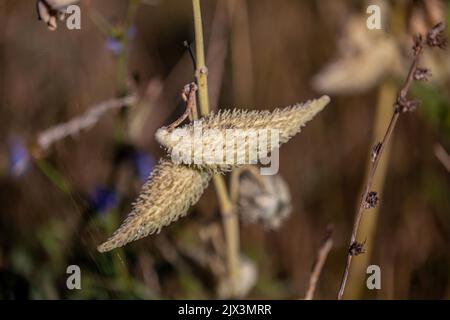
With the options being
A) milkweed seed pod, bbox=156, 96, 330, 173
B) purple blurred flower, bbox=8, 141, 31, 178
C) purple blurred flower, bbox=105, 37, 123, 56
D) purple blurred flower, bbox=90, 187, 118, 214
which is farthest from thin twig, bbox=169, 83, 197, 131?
purple blurred flower, bbox=8, 141, 31, 178

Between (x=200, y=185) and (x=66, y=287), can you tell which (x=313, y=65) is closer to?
(x=66, y=287)

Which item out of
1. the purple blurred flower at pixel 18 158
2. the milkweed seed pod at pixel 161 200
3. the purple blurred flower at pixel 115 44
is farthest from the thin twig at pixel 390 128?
the purple blurred flower at pixel 18 158

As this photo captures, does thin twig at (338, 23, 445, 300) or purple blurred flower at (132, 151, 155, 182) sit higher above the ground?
purple blurred flower at (132, 151, 155, 182)

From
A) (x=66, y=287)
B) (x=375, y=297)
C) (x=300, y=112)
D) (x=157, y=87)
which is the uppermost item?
(x=157, y=87)

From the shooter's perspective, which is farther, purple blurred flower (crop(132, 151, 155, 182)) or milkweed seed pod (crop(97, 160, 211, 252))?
purple blurred flower (crop(132, 151, 155, 182))

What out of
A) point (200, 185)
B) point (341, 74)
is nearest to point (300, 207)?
point (341, 74)

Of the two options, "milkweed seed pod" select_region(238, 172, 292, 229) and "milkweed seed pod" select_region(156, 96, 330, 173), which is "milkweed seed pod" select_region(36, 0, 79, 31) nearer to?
"milkweed seed pod" select_region(156, 96, 330, 173)
